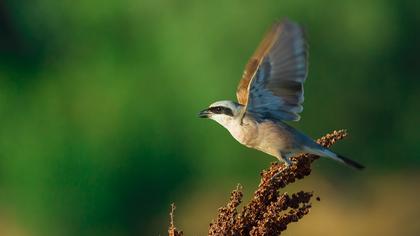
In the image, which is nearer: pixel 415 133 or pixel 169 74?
pixel 169 74

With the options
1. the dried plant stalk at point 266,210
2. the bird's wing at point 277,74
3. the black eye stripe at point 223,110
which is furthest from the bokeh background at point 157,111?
the dried plant stalk at point 266,210

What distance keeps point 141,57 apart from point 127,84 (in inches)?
12.7

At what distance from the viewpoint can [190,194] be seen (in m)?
9.92

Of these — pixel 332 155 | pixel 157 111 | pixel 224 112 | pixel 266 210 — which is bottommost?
pixel 266 210

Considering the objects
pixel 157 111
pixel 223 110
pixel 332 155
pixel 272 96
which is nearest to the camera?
pixel 332 155

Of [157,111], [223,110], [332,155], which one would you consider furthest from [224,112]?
[157,111]

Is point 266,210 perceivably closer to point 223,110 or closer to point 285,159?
point 285,159

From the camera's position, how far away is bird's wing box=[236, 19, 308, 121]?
425 centimetres

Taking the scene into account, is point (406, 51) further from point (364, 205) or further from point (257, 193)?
point (257, 193)

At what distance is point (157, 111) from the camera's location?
9469 millimetres

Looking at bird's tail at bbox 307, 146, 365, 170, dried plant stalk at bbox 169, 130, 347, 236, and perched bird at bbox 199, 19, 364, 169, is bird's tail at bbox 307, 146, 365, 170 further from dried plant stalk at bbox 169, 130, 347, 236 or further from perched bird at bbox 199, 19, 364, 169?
dried plant stalk at bbox 169, 130, 347, 236

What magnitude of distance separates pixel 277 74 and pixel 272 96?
102 mm

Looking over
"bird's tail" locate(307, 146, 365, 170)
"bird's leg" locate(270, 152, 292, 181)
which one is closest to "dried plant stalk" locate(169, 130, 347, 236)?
"bird's leg" locate(270, 152, 292, 181)

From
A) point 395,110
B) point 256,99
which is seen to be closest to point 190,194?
Result: point 395,110
